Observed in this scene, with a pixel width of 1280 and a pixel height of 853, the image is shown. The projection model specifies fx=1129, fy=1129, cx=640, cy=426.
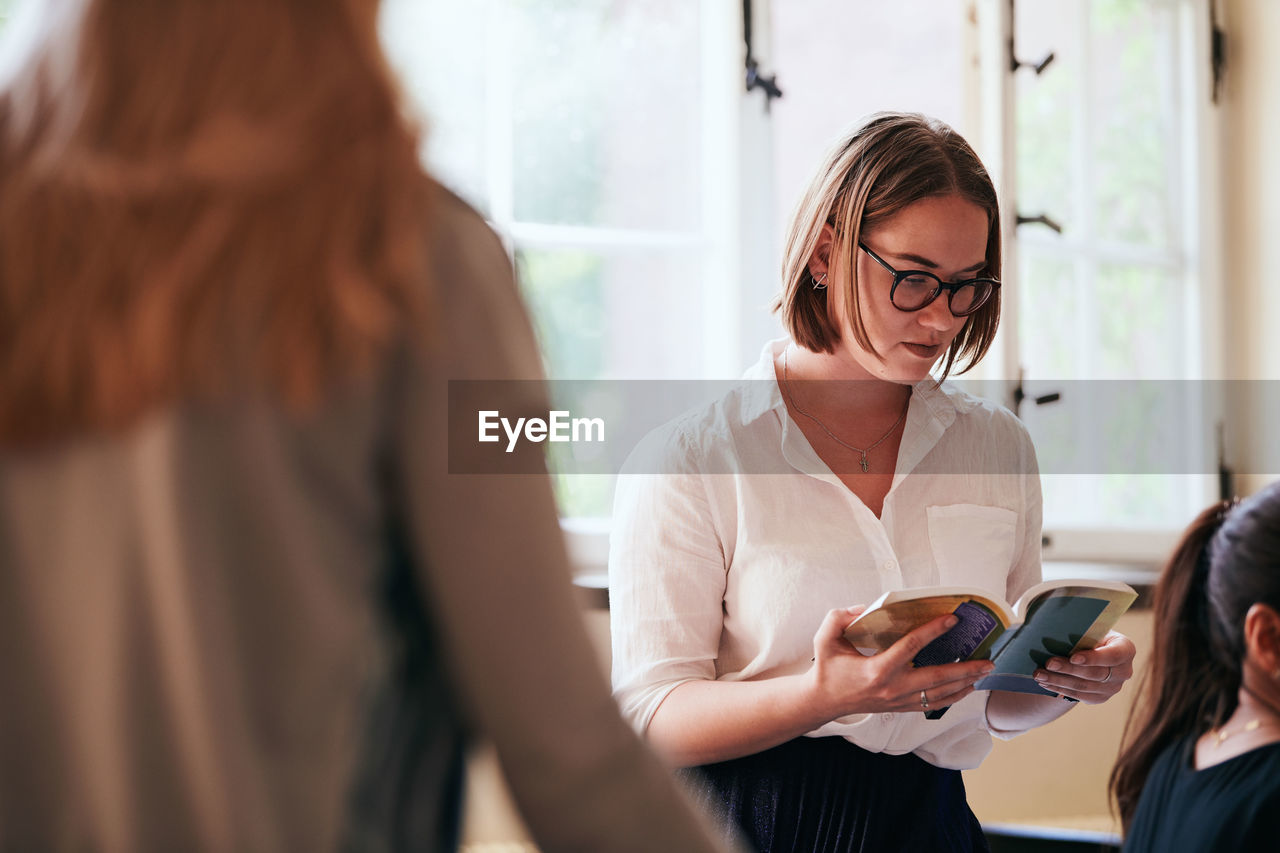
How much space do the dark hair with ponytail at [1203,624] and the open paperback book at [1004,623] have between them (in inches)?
3.9

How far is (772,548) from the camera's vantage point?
53.1 inches

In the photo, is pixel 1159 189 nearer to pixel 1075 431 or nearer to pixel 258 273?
pixel 1075 431

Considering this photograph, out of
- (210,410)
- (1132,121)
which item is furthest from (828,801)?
(1132,121)

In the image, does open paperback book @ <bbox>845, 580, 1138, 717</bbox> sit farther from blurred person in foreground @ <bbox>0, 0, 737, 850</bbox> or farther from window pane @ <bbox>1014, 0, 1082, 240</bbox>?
window pane @ <bbox>1014, 0, 1082, 240</bbox>

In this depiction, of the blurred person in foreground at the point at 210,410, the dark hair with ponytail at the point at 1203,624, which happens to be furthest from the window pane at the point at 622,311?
the blurred person in foreground at the point at 210,410

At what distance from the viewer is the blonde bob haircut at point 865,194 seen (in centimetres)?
139

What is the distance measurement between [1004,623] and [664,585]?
14.9 inches

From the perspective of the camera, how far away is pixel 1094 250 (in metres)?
3.00

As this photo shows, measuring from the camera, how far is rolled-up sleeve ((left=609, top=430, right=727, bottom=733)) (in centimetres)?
131

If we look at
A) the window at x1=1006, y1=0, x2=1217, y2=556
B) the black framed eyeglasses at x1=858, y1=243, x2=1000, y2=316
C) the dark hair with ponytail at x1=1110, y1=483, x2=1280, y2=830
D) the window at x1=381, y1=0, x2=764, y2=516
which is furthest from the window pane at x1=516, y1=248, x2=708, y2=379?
the dark hair with ponytail at x1=1110, y1=483, x2=1280, y2=830

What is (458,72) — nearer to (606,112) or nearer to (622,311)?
(606,112)

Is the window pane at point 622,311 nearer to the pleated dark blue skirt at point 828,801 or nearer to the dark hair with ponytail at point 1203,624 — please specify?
the pleated dark blue skirt at point 828,801

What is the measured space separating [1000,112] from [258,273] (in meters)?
2.29

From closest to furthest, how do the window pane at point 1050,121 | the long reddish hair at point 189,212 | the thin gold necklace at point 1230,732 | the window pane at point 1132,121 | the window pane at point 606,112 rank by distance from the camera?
the long reddish hair at point 189,212 < the thin gold necklace at point 1230,732 < the window pane at point 606,112 < the window pane at point 1050,121 < the window pane at point 1132,121
